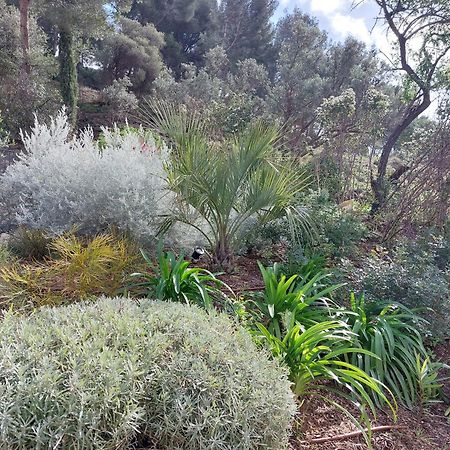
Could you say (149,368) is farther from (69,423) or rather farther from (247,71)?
(247,71)

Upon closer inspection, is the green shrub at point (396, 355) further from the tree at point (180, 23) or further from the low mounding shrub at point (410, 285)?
the tree at point (180, 23)

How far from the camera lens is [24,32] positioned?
10.5 m

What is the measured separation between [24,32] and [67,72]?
66.1 inches

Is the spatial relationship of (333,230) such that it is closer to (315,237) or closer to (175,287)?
(315,237)

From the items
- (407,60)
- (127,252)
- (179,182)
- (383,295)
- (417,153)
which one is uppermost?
(407,60)

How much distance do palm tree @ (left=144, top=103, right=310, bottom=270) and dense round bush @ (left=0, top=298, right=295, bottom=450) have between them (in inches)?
72.8

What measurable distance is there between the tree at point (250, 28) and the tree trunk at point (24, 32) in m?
12.6

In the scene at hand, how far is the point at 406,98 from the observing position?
789cm

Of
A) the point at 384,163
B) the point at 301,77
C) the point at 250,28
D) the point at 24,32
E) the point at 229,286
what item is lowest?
the point at 229,286

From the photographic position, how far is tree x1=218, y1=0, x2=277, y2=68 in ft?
69.8

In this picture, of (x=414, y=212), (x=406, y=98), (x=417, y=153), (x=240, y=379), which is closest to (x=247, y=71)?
(x=406, y=98)

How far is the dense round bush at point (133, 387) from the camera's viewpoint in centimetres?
115

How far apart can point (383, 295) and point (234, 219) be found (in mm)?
1424

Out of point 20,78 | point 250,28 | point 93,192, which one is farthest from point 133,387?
point 250,28
